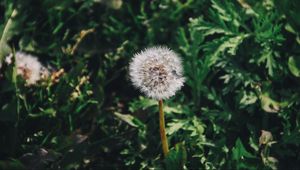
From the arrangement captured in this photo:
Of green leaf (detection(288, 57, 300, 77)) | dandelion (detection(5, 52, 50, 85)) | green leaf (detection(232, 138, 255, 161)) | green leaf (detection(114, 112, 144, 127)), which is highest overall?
dandelion (detection(5, 52, 50, 85))

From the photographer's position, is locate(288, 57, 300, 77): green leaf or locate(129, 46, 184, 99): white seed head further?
locate(288, 57, 300, 77): green leaf

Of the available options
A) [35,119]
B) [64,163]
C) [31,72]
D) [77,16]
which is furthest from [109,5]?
[64,163]

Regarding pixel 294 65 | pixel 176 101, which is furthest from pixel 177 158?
pixel 294 65

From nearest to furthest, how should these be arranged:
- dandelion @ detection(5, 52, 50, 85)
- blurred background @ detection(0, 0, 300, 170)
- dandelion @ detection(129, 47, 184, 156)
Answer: dandelion @ detection(129, 47, 184, 156)
blurred background @ detection(0, 0, 300, 170)
dandelion @ detection(5, 52, 50, 85)

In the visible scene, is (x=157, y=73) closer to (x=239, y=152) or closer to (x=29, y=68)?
(x=239, y=152)

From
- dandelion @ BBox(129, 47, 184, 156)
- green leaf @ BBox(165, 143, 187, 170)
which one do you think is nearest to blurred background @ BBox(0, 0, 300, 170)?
green leaf @ BBox(165, 143, 187, 170)

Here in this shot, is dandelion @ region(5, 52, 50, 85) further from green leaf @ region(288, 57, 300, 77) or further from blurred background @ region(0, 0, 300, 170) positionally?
green leaf @ region(288, 57, 300, 77)

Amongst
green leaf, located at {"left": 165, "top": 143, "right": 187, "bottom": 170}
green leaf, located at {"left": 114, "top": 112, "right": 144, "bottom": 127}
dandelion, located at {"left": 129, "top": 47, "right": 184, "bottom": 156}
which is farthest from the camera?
green leaf, located at {"left": 114, "top": 112, "right": 144, "bottom": 127}
